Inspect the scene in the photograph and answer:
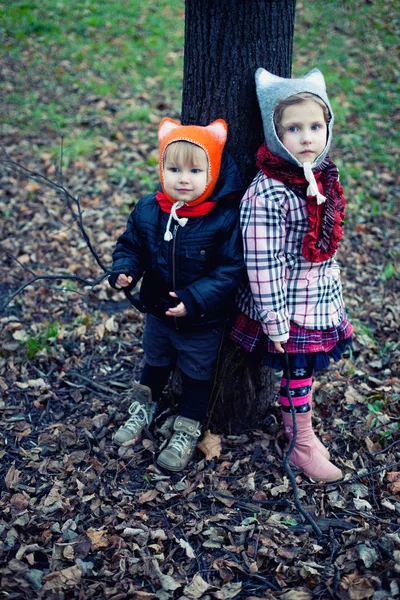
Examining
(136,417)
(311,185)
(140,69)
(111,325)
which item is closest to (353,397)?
(136,417)

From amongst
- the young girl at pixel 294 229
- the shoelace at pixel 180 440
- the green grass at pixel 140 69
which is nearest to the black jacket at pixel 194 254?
the young girl at pixel 294 229

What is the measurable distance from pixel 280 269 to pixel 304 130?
0.70 metres

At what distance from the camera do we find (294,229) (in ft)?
9.21

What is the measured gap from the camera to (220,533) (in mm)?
2807

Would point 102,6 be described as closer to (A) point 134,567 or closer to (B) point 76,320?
(B) point 76,320

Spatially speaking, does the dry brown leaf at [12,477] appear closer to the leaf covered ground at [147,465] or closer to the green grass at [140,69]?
the leaf covered ground at [147,465]

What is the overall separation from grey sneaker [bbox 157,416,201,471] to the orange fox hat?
131cm

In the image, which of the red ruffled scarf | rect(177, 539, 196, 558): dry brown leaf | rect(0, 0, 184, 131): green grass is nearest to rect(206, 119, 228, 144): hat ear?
the red ruffled scarf

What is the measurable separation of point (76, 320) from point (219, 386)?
162 cm

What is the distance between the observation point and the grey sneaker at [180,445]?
311 centimetres

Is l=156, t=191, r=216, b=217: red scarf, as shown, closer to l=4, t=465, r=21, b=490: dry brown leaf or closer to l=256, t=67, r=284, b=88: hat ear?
l=256, t=67, r=284, b=88: hat ear

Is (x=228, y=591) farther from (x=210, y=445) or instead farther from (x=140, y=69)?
(x=140, y=69)

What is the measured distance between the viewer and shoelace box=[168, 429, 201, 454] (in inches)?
124

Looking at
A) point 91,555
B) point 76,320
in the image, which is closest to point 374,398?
point 91,555
